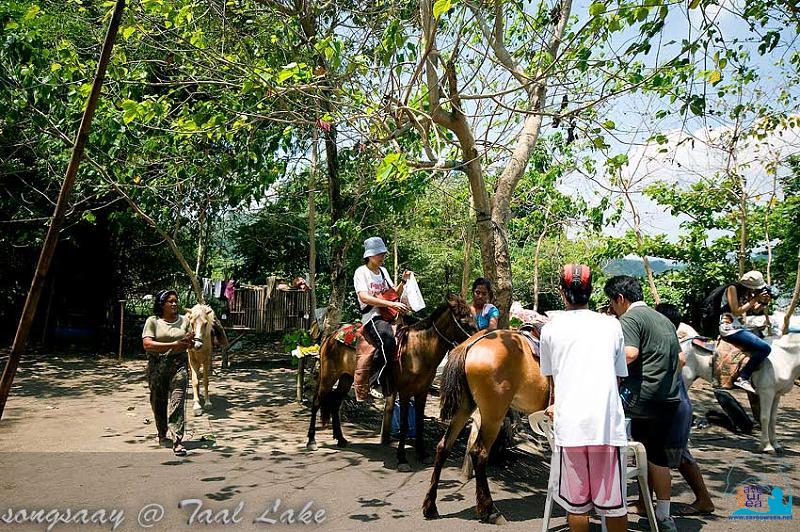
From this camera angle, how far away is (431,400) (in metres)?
10.6

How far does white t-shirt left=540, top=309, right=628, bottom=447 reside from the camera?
355cm

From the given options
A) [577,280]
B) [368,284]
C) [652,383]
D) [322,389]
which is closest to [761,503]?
[652,383]

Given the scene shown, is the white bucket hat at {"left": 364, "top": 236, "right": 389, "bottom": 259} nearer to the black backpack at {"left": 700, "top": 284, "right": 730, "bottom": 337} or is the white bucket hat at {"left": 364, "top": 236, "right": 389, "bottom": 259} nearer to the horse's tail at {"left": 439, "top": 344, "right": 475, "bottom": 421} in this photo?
the horse's tail at {"left": 439, "top": 344, "right": 475, "bottom": 421}

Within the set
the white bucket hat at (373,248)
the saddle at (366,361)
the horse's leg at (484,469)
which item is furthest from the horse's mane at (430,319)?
the horse's leg at (484,469)

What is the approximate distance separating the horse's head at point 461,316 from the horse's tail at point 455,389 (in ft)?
3.93

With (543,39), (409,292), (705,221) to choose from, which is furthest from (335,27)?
(705,221)

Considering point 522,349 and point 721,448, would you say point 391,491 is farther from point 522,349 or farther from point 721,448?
point 721,448

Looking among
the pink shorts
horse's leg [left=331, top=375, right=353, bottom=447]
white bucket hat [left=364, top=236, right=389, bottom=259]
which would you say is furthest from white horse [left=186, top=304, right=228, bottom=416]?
the pink shorts

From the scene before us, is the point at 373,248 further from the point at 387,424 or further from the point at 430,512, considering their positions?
the point at 430,512

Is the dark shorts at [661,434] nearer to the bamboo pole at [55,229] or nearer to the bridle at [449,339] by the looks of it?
the bridle at [449,339]

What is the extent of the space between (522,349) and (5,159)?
12164mm

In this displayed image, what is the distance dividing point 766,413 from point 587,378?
5.20m

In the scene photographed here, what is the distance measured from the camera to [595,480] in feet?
11.7

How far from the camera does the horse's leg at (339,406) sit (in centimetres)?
766
